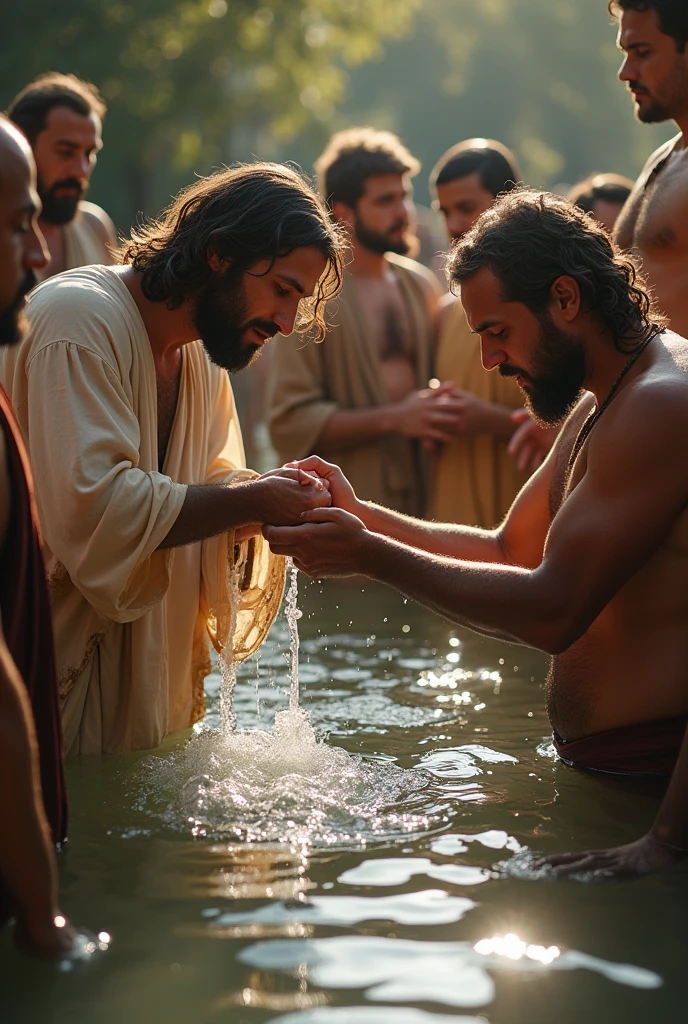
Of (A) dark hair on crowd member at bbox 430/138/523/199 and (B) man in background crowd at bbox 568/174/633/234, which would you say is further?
(B) man in background crowd at bbox 568/174/633/234

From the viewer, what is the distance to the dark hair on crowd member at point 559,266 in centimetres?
425

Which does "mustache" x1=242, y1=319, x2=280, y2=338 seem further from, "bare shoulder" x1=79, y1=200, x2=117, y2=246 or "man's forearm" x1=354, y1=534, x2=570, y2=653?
"bare shoulder" x1=79, y1=200, x2=117, y2=246

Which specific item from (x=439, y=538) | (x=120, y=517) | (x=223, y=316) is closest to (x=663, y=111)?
(x=439, y=538)

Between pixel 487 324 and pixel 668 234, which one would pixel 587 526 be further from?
pixel 668 234

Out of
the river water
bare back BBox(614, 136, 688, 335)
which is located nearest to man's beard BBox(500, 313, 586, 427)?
the river water

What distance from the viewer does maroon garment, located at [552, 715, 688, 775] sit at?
4262 mm

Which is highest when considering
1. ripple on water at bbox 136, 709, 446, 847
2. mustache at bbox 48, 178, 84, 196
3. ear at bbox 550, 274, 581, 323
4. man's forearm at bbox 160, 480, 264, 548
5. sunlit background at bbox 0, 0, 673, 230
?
sunlit background at bbox 0, 0, 673, 230

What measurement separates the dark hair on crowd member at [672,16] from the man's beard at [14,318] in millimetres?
3632

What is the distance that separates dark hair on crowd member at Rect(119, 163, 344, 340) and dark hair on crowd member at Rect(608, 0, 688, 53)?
1885mm

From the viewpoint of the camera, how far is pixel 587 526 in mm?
3982

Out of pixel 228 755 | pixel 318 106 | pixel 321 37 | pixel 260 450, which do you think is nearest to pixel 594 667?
pixel 228 755

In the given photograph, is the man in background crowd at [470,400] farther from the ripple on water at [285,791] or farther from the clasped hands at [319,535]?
the ripple on water at [285,791]

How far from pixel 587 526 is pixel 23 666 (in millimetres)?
1579

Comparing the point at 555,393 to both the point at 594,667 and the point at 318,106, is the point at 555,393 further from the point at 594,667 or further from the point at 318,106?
the point at 318,106
